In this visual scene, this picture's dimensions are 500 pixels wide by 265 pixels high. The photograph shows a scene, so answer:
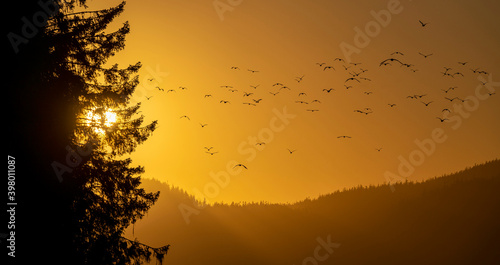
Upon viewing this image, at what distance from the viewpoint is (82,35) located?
50.2ft

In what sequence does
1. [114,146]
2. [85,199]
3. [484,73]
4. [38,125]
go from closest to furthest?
[38,125], [85,199], [114,146], [484,73]

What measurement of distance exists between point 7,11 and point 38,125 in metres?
2.97

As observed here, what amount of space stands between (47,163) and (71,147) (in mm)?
1048

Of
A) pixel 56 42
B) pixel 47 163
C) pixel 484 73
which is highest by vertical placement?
pixel 484 73

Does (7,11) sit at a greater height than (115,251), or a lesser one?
greater

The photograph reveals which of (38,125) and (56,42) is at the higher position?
(56,42)

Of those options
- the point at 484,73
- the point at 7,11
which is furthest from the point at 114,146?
the point at 484,73

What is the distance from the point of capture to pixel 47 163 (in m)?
13.9

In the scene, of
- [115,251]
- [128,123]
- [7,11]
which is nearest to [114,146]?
[128,123]

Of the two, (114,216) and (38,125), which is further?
(114,216)

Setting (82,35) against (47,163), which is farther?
(82,35)

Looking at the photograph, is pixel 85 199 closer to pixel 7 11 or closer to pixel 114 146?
pixel 114 146

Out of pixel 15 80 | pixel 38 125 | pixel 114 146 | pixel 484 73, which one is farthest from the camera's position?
pixel 484 73

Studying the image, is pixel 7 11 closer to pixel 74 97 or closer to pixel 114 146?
pixel 74 97
